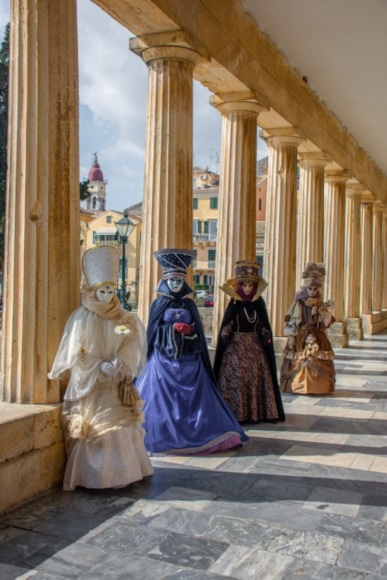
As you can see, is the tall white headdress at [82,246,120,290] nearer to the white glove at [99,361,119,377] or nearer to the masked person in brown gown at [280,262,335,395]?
the white glove at [99,361,119,377]

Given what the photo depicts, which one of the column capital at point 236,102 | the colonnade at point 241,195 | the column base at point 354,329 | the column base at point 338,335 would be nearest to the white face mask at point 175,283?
the colonnade at point 241,195

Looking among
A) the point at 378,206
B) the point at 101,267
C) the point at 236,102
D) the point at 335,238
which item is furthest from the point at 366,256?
the point at 101,267

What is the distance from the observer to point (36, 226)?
203 inches

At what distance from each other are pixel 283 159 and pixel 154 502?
28.1 ft

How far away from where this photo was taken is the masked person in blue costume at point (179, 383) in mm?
6141

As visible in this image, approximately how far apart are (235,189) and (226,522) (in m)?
6.33

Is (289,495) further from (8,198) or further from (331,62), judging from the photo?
(331,62)

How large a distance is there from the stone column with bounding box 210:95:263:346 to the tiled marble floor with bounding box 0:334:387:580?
3.82m

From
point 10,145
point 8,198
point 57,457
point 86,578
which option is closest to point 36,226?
point 8,198

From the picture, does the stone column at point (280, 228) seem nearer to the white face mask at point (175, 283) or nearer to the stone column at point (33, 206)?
the white face mask at point (175, 283)

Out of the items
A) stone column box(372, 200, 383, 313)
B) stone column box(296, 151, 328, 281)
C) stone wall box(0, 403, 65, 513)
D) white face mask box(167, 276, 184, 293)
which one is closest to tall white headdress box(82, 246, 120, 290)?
stone wall box(0, 403, 65, 513)

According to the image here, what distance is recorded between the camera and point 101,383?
516 centimetres

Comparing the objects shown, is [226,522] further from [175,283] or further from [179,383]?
[175,283]

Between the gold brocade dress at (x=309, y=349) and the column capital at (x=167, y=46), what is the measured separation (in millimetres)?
3747
